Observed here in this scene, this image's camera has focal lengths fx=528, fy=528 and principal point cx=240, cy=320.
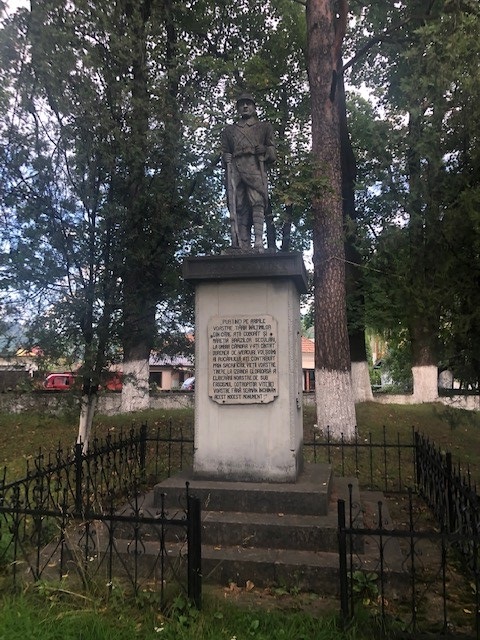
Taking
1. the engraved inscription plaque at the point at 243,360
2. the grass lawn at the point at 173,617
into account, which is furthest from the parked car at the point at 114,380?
the grass lawn at the point at 173,617

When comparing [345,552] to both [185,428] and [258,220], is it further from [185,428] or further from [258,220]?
[185,428]

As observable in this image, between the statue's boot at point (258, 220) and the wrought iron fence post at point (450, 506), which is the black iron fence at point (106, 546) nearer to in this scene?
the wrought iron fence post at point (450, 506)

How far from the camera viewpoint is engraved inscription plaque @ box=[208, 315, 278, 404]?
538cm

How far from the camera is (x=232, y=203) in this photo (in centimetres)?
599

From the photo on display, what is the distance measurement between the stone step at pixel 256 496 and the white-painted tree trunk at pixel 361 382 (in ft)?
33.3

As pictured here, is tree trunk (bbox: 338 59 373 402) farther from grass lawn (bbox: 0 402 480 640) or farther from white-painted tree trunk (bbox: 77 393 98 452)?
grass lawn (bbox: 0 402 480 640)

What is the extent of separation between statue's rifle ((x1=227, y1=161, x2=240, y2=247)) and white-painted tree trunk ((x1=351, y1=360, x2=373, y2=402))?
10.1 m

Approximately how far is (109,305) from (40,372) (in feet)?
4.58

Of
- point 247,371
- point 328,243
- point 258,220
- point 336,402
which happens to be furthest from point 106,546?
point 328,243

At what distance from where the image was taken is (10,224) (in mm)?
7551

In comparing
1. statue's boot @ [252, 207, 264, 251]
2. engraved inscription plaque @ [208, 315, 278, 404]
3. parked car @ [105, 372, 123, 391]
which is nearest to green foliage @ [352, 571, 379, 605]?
engraved inscription plaque @ [208, 315, 278, 404]

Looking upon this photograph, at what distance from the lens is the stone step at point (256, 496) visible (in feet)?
16.0

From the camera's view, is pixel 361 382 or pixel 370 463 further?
pixel 361 382

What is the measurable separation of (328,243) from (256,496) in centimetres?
680
